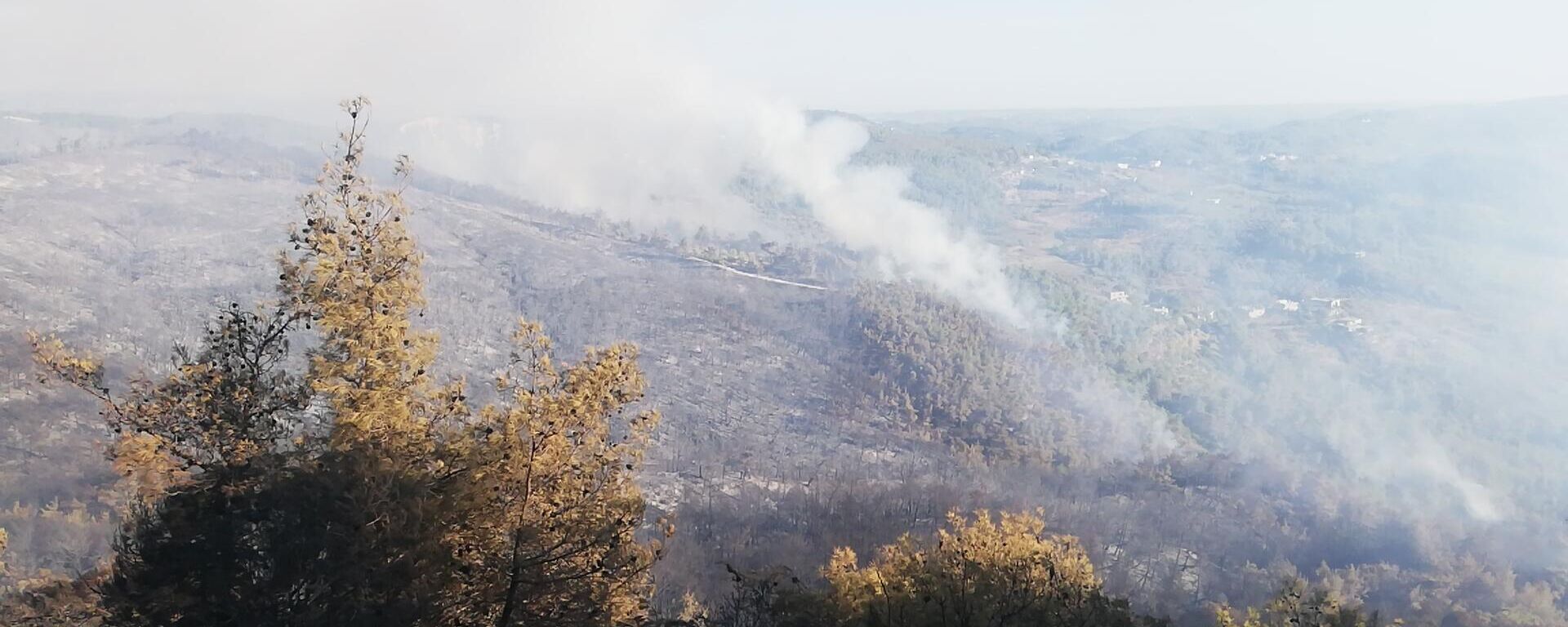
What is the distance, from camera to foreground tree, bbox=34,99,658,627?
7.70 meters

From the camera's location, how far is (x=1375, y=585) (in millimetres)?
51031

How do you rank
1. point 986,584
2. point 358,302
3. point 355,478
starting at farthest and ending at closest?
point 986,584 < point 358,302 < point 355,478

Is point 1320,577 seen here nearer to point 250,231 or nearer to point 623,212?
point 250,231

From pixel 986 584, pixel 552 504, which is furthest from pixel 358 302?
pixel 986 584

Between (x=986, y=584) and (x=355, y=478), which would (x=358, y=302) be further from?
(x=986, y=584)

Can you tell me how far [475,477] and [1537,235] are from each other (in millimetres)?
208249

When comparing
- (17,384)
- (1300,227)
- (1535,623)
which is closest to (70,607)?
(1535,623)

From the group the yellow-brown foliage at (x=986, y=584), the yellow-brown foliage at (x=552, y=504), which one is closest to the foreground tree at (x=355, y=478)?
the yellow-brown foliage at (x=552, y=504)

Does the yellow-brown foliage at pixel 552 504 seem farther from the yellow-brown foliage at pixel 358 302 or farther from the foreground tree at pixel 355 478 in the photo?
the yellow-brown foliage at pixel 358 302

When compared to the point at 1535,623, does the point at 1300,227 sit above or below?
above

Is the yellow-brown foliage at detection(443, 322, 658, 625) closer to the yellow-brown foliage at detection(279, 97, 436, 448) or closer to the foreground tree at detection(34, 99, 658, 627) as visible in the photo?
the foreground tree at detection(34, 99, 658, 627)

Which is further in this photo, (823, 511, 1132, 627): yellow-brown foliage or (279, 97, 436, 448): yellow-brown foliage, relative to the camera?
(823, 511, 1132, 627): yellow-brown foliage

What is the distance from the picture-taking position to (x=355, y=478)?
308 inches

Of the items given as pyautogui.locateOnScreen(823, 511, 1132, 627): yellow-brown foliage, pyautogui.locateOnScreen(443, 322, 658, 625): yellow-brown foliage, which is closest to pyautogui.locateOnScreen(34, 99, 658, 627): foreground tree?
pyautogui.locateOnScreen(443, 322, 658, 625): yellow-brown foliage
